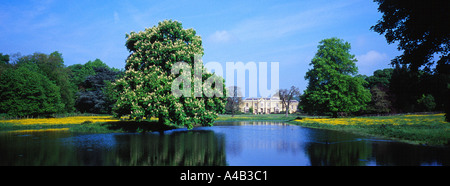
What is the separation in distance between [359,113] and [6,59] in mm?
122563

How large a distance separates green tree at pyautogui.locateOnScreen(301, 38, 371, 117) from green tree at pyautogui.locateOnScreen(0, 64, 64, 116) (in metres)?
53.3

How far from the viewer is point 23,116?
56.2 metres

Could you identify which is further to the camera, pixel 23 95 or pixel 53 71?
pixel 53 71

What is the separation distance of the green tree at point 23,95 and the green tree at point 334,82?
175ft

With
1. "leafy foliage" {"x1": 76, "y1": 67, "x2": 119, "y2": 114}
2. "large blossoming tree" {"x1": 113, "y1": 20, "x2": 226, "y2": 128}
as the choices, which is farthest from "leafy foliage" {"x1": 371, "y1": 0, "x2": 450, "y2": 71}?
"leafy foliage" {"x1": 76, "y1": 67, "x2": 119, "y2": 114}

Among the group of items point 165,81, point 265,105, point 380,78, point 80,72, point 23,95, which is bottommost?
point 265,105

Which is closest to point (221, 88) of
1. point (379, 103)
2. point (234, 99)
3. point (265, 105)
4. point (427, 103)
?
point (379, 103)

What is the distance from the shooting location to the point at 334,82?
5000 centimetres

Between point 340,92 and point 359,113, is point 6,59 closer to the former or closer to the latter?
point 340,92

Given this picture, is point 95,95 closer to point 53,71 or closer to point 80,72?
point 53,71

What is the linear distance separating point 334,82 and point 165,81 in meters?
33.4
